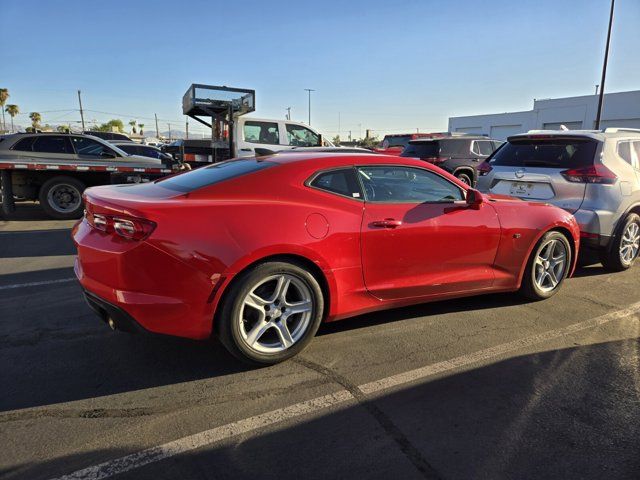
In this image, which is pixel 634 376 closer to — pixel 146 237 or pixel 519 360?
pixel 519 360

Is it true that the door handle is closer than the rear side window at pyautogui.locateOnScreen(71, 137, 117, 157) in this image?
Yes

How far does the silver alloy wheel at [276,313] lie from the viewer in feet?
10.3

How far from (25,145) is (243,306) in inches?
344

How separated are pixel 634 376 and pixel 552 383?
25.3 inches

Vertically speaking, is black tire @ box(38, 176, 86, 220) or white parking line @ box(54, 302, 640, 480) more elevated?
black tire @ box(38, 176, 86, 220)

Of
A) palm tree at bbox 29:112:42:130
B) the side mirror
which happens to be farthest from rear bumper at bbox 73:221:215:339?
palm tree at bbox 29:112:42:130

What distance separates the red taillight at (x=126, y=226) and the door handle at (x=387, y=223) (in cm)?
161

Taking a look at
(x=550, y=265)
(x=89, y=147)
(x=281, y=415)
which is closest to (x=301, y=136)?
(x=89, y=147)

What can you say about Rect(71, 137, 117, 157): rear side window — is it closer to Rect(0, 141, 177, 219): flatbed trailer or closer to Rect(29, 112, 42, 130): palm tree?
Rect(0, 141, 177, 219): flatbed trailer

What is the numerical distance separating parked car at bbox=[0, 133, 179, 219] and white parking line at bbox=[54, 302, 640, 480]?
845 centimetres

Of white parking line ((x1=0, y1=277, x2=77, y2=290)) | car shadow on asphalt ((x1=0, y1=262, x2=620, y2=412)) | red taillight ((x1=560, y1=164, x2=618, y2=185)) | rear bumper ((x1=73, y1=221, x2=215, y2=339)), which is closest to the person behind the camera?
rear bumper ((x1=73, y1=221, x2=215, y2=339))

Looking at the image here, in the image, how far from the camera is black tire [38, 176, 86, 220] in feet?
31.0

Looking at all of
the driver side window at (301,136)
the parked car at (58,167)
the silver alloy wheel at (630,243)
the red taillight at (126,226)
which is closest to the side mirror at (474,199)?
the red taillight at (126,226)

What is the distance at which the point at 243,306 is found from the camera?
307 centimetres
